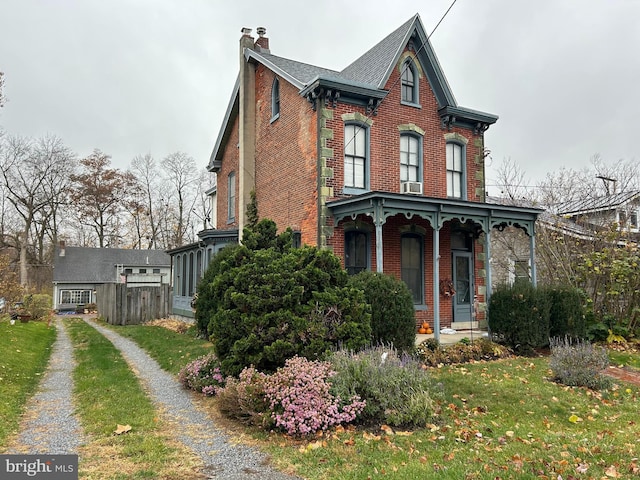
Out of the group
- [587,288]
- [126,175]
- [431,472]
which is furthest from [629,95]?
[126,175]

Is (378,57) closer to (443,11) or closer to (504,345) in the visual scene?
(443,11)

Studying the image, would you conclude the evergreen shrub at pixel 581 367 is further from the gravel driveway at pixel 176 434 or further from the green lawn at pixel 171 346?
the green lawn at pixel 171 346

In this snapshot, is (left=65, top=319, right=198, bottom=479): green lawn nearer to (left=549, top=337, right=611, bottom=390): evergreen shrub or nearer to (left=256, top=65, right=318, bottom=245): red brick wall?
(left=256, top=65, right=318, bottom=245): red brick wall

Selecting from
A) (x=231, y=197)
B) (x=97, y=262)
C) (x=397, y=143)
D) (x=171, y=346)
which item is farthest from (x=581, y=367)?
(x=97, y=262)

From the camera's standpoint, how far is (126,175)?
47.0m

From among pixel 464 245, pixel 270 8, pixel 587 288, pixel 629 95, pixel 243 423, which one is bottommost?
pixel 243 423

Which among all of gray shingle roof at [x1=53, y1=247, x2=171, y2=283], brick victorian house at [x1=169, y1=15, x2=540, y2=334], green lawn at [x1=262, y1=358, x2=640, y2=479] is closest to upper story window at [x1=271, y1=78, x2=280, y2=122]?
brick victorian house at [x1=169, y1=15, x2=540, y2=334]

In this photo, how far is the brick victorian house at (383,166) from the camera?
506 inches

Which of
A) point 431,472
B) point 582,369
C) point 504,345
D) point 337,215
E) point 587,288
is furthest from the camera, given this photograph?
point 587,288

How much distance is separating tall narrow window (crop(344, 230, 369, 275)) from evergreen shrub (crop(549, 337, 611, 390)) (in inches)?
228

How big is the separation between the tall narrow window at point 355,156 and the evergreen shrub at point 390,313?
184 inches

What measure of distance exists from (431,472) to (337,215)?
28.7 feet

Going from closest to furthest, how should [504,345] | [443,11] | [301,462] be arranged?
[301,462] → [443,11] → [504,345]

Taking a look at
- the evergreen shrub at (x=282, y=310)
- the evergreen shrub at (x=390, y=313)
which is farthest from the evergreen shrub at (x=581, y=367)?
the evergreen shrub at (x=282, y=310)
